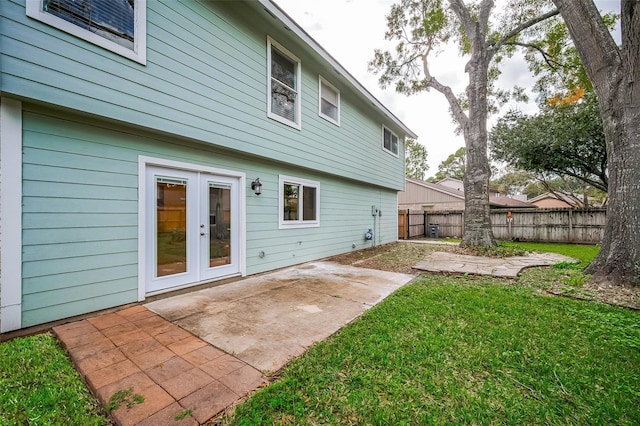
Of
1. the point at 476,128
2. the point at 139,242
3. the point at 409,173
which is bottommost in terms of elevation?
the point at 139,242

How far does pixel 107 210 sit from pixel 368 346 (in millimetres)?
3631

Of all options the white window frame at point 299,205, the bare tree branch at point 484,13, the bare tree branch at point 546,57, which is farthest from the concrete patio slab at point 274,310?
the bare tree branch at point 546,57

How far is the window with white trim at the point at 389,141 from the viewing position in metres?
10.5

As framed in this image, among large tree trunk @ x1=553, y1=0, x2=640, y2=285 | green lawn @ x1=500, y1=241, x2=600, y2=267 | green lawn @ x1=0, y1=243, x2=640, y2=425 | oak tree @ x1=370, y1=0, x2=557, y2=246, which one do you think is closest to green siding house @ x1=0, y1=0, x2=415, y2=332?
green lawn @ x1=0, y1=243, x2=640, y2=425

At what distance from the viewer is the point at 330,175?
764 cm

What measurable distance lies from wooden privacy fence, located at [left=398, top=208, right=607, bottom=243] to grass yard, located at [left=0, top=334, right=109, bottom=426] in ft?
45.5

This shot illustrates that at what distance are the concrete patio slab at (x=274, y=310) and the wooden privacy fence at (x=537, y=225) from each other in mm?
10337

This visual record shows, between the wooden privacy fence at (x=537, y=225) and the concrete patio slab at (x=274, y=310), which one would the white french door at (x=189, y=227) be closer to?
the concrete patio slab at (x=274, y=310)

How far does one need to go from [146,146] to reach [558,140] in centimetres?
1670

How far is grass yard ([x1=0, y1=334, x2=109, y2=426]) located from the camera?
158 cm

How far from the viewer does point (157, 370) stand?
2.10 metres

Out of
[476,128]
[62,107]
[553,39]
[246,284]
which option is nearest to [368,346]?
[246,284]

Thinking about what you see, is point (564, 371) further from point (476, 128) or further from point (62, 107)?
point (476, 128)

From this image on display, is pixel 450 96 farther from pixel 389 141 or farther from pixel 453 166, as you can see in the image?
pixel 453 166
